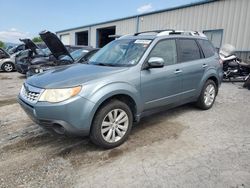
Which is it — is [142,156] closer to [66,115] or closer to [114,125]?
[114,125]

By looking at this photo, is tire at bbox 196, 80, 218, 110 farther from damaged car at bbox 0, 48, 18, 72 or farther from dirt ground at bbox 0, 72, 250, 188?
damaged car at bbox 0, 48, 18, 72

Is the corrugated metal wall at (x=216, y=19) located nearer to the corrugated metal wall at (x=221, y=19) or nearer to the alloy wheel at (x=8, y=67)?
the corrugated metal wall at (x=221, y=19)

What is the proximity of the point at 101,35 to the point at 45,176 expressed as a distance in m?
23.6

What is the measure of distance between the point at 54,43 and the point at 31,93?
15.3 ft

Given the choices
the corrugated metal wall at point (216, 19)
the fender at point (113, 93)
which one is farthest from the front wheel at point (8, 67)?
the fender at point (113, 93)

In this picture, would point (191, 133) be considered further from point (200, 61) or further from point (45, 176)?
point (45, 176)

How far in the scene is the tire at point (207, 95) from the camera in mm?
5653

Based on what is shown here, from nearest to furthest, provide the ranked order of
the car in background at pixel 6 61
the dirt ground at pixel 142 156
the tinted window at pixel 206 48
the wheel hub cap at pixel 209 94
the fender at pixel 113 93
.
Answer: the dirt ground at pixel 142 156, the fender at pixel 113 93, the tinted window at pixel 206 48, the wheel hub cap at pixel 209 94, the car in background at pixel 6 61

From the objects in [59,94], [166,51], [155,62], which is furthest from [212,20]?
[59,94]

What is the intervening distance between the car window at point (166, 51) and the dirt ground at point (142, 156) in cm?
127

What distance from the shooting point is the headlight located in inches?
131

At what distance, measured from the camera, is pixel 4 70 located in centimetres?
1484

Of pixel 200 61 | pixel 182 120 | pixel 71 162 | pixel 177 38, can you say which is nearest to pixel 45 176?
pixel 71 162

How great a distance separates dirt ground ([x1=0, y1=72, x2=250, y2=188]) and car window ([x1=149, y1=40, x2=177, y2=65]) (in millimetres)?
1275
